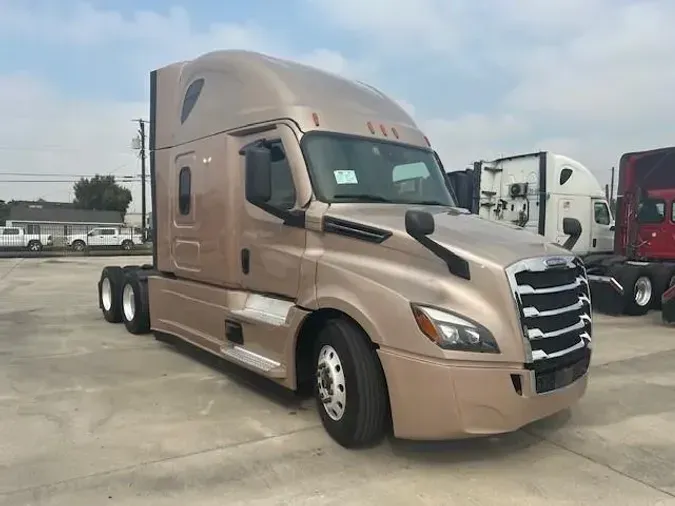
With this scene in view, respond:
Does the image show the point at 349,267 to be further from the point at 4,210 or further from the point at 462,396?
the point at 4,210

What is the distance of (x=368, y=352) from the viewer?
4.22m

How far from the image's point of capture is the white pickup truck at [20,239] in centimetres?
4350

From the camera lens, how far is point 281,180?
514 cm

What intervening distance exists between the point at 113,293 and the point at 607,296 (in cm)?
959

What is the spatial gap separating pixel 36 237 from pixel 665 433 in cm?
4725

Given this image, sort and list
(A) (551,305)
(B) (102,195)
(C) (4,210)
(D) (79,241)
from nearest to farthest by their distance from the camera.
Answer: (A) (551,305) → (D) (79,241) → (B) (102,195) → (C) (4,210)

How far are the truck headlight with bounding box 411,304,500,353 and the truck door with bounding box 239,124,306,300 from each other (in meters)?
1.52

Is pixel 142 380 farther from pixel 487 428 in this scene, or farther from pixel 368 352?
pixel 487 428

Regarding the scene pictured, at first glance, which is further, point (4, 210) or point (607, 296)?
point (4, 210)

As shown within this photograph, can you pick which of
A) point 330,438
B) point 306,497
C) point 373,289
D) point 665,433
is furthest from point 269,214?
point 665,433

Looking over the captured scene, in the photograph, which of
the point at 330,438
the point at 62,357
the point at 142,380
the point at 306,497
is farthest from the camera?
the point at 62,357

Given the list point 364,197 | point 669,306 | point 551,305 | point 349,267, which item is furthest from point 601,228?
point 349,267

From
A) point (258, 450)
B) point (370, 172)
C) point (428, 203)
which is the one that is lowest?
point (258, 450)

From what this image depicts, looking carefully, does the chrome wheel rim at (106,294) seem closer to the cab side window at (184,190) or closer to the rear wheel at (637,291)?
the cab side window at (184,190)
